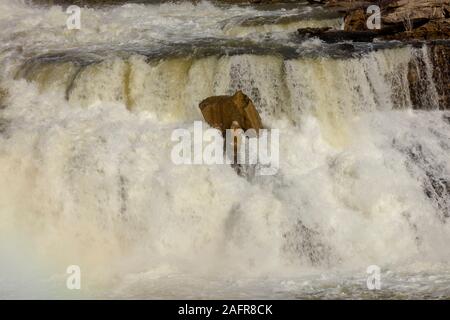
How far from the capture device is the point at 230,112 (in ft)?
41.3

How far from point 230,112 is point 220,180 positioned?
4.32 ft

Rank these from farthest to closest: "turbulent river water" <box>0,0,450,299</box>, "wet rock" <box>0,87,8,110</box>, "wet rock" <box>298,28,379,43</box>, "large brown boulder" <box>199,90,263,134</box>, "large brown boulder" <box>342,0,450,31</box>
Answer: "large brown boulder" <box>342,0,450,31</box>, "wet rock" <box>298,28,379,43</box>, "wet rock" <box>0,87,8,110</box>, "large brown boulder" <box>199,90,263,134</box>, "turbulent river water" <box>0,0,450,299</box>

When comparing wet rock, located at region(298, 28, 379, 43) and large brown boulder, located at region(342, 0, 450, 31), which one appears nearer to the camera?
wet rock, located at region(298, 28, 379, 43)

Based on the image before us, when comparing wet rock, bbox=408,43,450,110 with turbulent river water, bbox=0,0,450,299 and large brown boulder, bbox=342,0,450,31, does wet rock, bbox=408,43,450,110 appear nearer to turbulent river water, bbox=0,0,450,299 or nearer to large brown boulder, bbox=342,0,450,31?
turbulent river water, bbox=0,0,450,299

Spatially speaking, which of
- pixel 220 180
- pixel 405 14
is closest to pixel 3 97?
pixel 220 180

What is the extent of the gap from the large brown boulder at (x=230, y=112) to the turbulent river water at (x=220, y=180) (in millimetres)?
494

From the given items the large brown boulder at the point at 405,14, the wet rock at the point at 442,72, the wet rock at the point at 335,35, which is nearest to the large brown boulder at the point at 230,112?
the wet rock at the point at 442,72

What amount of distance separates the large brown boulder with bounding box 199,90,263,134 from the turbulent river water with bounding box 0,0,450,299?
1.62 feet

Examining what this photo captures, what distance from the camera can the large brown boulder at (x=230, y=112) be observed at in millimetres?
12492

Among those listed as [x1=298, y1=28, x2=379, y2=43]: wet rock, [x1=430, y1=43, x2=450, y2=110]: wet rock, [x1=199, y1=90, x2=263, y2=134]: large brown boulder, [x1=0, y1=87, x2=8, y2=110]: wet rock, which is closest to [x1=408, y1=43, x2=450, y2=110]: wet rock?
[x1=430, y1=43, x2=450, y2=110]: wet rock

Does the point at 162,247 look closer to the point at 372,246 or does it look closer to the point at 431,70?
the point at 372,246

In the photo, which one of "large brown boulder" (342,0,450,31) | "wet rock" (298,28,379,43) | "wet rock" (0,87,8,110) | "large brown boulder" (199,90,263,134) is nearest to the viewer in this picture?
"large brown boulder" (199,90,263,134)

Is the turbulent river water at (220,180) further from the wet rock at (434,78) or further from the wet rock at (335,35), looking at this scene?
the wet rock at (335,35)

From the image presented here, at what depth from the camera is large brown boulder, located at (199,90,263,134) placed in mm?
12492
